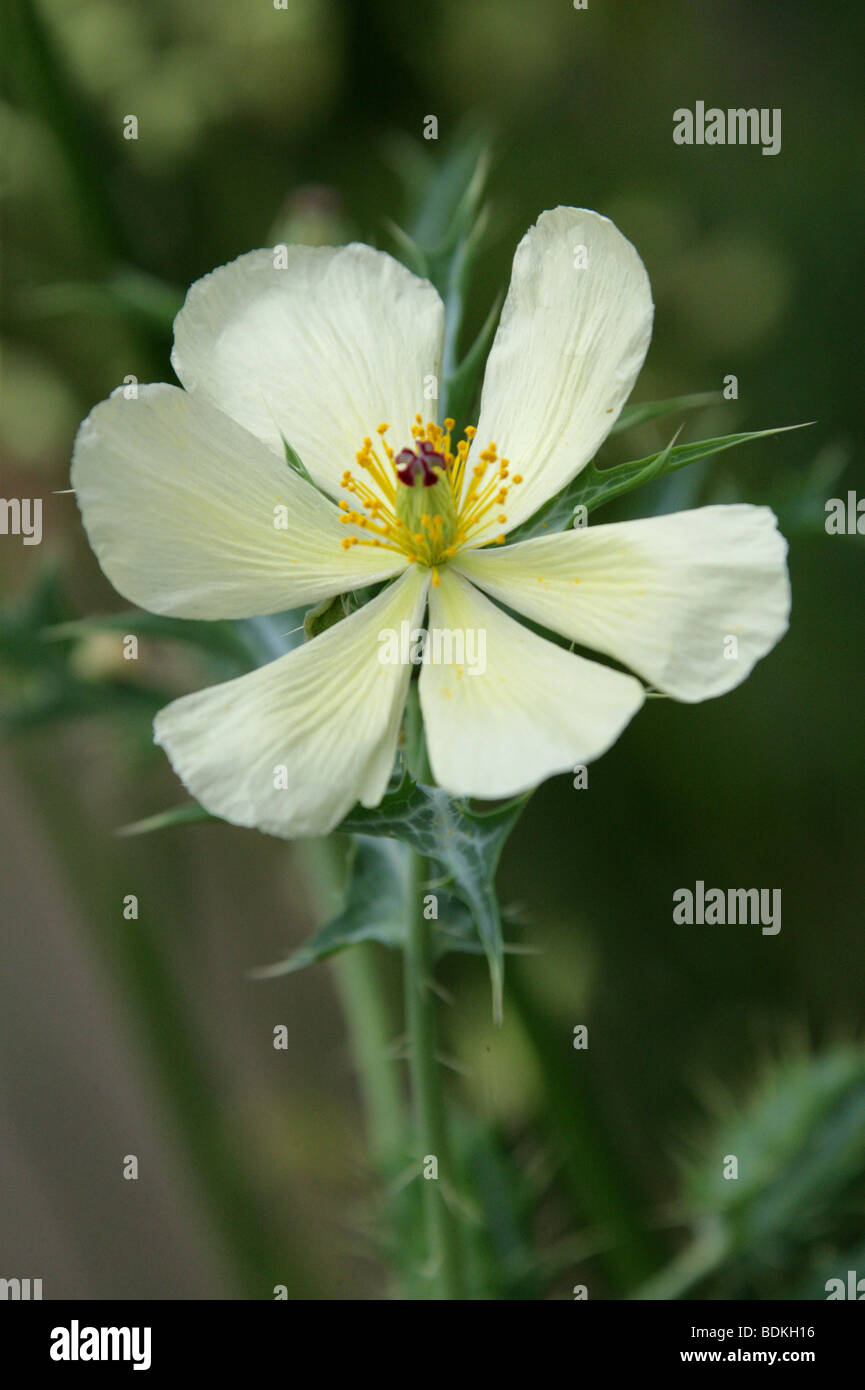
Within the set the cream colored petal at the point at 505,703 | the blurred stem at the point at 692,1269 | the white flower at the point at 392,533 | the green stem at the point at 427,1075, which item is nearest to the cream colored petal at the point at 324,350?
the white flower at the point at 392,533

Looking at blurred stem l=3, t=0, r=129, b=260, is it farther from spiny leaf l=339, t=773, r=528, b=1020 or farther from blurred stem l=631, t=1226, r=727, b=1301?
blurred stem l=631, t=1226, r=727, b=1301

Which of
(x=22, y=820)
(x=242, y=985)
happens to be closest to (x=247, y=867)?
(x=242, y=985)

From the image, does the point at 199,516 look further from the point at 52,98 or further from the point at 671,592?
the point at 52,98

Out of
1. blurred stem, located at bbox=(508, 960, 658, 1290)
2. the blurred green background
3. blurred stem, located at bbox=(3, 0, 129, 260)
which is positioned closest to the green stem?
blurred stem, located at bbox=(508, 960, 658, 1290)

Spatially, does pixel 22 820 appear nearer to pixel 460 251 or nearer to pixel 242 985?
pixel 242 985

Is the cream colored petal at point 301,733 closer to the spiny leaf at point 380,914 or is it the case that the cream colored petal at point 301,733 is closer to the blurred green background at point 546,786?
the spiny leaf at point 380,914

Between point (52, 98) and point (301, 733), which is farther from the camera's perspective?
point (52, 98)

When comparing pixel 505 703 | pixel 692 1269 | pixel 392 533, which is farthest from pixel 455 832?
pixel 692 1269
